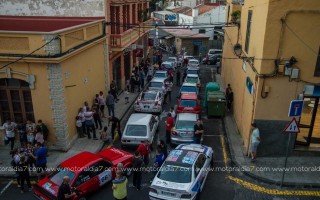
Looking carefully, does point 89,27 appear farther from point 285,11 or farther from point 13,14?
point 285,11

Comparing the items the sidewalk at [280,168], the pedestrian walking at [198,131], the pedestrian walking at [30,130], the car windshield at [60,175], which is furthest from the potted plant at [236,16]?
the car windshield at [60,175]

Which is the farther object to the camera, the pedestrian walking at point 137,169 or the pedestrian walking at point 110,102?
the pedestrian walking at point 110,102

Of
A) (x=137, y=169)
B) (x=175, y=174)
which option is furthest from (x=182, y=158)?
(x=137, y=169)

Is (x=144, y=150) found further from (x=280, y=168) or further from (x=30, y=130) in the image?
(x=280, y=168)

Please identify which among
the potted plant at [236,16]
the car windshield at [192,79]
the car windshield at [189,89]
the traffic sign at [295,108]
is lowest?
the car windshield at [192,79]

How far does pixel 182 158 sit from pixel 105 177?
2955mm

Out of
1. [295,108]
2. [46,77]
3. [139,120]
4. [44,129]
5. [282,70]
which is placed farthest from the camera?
[139,120]

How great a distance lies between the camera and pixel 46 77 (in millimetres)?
13672

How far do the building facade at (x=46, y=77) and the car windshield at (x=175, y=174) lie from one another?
581cm

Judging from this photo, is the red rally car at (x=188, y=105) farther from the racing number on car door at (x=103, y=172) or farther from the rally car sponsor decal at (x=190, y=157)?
the racing number on car door at (x=103, y=172)

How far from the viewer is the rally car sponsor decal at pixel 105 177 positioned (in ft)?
37.7

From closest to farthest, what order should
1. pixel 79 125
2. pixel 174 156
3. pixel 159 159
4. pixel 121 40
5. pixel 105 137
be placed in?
1. pixel 174 156
2. pixel 159 159
3. pixel 79 125
4. pixel 105 137
5. pixel 121 40

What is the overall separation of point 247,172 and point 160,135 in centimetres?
561

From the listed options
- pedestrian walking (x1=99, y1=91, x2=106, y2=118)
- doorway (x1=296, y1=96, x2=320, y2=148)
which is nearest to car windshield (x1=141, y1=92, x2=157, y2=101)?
pedestrian walking (x1=99, y1=91, x2=106, y2=118)
